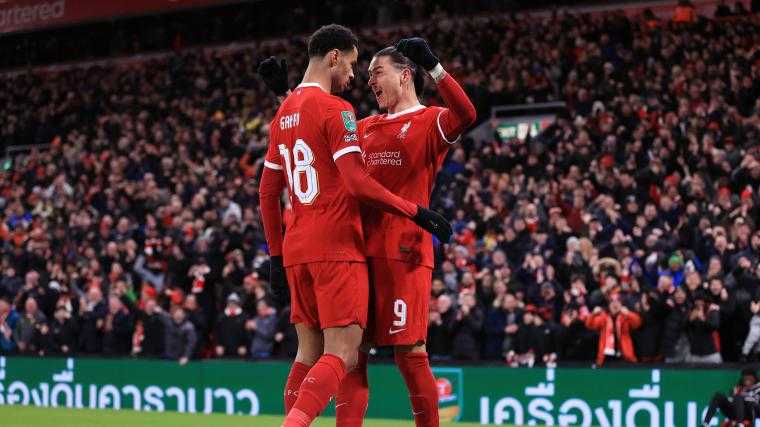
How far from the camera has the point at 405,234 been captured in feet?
23.1

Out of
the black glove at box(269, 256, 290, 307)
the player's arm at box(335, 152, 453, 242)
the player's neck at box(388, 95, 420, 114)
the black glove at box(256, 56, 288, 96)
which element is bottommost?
the black glove at box(269, 256, 290, 307)

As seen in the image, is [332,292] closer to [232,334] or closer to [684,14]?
[232,334]

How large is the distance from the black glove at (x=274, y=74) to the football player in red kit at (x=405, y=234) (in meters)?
0.58

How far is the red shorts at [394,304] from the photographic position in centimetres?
691

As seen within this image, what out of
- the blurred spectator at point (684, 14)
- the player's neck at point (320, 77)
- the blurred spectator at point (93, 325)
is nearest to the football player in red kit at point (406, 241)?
the player's neck at point (320, 77)

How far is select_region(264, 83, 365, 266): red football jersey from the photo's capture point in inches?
258

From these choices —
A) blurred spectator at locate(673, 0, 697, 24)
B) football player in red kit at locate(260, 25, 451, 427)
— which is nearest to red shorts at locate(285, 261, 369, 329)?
football player in red kit at locate(260, 25, 451, 427)

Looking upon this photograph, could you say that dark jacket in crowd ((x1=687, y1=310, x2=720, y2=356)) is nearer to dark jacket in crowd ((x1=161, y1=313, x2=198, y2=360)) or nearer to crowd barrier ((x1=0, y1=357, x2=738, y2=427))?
crowd barrier ((x1=0, y1=357, x2=738, y2=427))

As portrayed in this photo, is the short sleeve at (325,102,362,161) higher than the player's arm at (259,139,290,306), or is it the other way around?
the short sleeve at (325,102,362,161)

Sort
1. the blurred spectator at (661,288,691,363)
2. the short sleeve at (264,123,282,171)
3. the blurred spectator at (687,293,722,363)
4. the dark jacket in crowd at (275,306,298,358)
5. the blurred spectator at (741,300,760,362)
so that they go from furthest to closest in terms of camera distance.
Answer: the dark jacket in crowd at (275,306,298,358), the blurred spectator at (661,288,691,363), the blurred spectator at (687,293,722,363), the blurred spectator at (741,300,760,362), the short sleeve at (264,123,282,171)

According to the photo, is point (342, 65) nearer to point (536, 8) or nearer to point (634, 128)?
point (634, 128)

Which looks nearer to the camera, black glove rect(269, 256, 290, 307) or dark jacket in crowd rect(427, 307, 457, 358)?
black glove rect(269, 256, 290, 307)

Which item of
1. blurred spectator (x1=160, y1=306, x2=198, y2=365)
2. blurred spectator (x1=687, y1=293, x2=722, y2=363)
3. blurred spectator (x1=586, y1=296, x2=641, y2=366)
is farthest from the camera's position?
blurred spectator (x1=160, y1=306, x2=198, y2=365)

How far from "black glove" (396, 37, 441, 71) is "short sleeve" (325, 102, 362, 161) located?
0.49 meters
